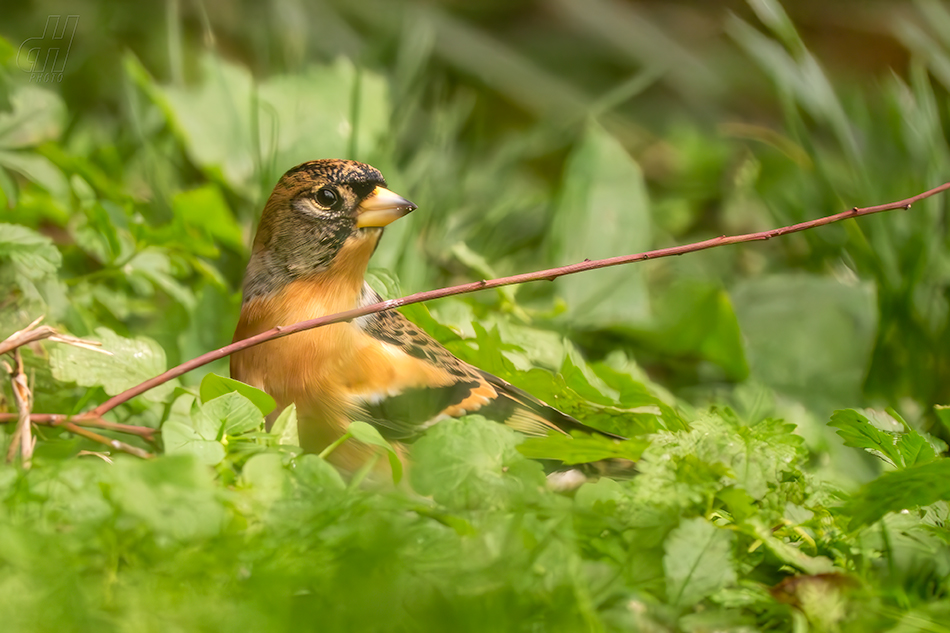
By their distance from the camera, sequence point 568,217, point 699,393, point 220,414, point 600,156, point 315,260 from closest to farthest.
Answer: point 220,414 < point 315,260 < point 699,393 < point 568,217 < point 600,156

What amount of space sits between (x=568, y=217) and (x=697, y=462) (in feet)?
4.98

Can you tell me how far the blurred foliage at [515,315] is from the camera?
2.60 ft

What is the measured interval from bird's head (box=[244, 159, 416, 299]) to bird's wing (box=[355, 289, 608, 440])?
14 cm

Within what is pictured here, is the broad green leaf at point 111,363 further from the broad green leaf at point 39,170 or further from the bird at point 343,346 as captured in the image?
the broad green leaf at point 39,170

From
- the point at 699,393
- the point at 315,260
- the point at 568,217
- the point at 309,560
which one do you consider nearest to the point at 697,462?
the point at 309,560

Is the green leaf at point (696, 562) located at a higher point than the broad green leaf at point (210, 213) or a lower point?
lower

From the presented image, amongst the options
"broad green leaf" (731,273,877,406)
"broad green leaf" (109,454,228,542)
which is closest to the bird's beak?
"broad green leaf" (109,454,228,542)

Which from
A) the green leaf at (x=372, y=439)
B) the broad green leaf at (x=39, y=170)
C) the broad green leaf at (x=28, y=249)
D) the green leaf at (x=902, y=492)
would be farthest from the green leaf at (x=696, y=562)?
the broad green leaf at (x=39, y=170)

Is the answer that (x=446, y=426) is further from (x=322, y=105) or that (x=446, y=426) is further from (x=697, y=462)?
(x=322, y=105)

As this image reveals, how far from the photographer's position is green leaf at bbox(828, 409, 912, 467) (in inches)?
41.2

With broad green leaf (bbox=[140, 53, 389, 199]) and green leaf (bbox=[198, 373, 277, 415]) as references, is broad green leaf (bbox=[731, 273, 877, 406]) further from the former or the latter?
green leaf (bbox=[198, 373, 277, 415])

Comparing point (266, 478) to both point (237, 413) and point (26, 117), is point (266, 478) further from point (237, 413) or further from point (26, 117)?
point (26, 117)

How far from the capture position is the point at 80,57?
2576mm

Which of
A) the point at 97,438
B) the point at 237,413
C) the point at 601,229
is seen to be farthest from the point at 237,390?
the point at 601,229
